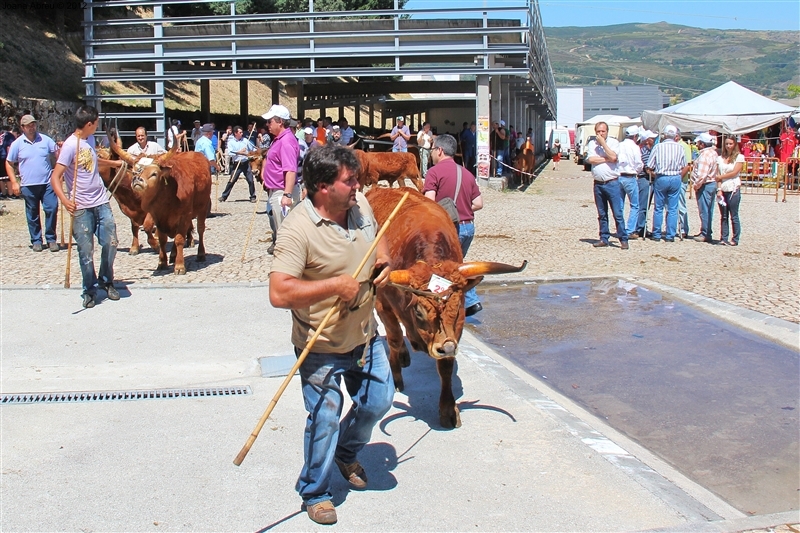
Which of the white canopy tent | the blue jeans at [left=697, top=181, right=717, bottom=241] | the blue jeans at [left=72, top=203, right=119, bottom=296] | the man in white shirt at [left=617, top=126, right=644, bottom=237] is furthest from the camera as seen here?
the white canopy tent

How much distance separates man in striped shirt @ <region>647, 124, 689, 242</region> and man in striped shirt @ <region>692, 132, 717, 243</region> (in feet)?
0.89

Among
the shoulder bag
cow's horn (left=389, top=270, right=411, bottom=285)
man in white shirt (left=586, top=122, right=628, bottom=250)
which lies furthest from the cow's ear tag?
man in white shirt (left=586, top=122, right=628, bottom=250)

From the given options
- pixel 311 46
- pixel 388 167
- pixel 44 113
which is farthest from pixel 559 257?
pixel 44 113

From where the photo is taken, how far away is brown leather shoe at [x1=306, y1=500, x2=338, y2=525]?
Answer: 13.6ft

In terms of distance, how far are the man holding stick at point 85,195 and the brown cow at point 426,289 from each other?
365cm

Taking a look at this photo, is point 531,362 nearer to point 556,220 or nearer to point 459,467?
point 459,467

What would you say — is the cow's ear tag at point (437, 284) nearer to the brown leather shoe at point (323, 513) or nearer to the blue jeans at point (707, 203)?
the brown leather shoe at point (323, 513)

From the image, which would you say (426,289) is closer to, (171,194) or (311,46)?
(171,194)

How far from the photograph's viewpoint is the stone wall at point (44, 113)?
22.3 m

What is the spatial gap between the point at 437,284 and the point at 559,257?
307 inches

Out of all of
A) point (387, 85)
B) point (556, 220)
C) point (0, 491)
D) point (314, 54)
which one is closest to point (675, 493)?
point (0, 491)

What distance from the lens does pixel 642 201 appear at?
14367 mm

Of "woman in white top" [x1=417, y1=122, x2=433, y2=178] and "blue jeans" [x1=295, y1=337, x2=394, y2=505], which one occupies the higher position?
"woman in white top" [x1=417, y1=122, x2=433, y2=178]

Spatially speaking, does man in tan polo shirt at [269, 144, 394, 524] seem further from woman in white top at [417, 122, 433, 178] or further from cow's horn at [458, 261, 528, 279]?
woman in white top at [417, 122, 433, 178]
